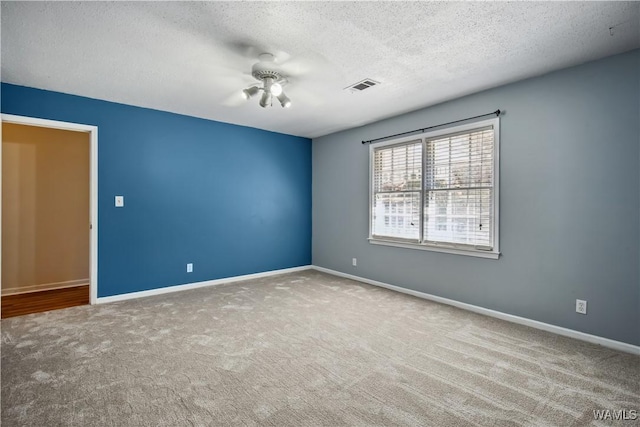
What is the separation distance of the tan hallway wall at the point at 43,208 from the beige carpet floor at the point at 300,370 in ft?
5.47

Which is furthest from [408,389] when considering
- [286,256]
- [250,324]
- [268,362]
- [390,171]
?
[286,256]

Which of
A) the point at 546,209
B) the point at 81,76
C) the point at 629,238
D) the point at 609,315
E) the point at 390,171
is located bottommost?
the point at 609,315

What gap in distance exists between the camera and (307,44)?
2598 mm

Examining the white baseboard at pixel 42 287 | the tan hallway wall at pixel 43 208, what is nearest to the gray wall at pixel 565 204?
the tan hallway wall at pixel 43 208

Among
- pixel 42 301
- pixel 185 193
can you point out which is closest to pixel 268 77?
pixel 185 193

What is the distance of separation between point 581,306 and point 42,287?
22.8 ft

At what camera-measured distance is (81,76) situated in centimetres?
328

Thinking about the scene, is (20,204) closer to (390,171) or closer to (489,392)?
(390,171)

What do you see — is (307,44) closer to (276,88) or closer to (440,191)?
(276,88)

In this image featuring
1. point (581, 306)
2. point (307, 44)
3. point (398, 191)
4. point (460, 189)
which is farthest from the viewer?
point (398, 191)

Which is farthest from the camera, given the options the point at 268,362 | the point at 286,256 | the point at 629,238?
the point at 286,256

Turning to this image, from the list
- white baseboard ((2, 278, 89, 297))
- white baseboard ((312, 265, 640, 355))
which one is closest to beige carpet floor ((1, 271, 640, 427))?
→ white baseboard ((312, 265, 640, 355))

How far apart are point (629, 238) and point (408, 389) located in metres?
2.32

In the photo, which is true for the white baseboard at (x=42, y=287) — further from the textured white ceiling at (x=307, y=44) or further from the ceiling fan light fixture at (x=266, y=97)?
the ceiling fan light fixture at (x=266, y=97)
